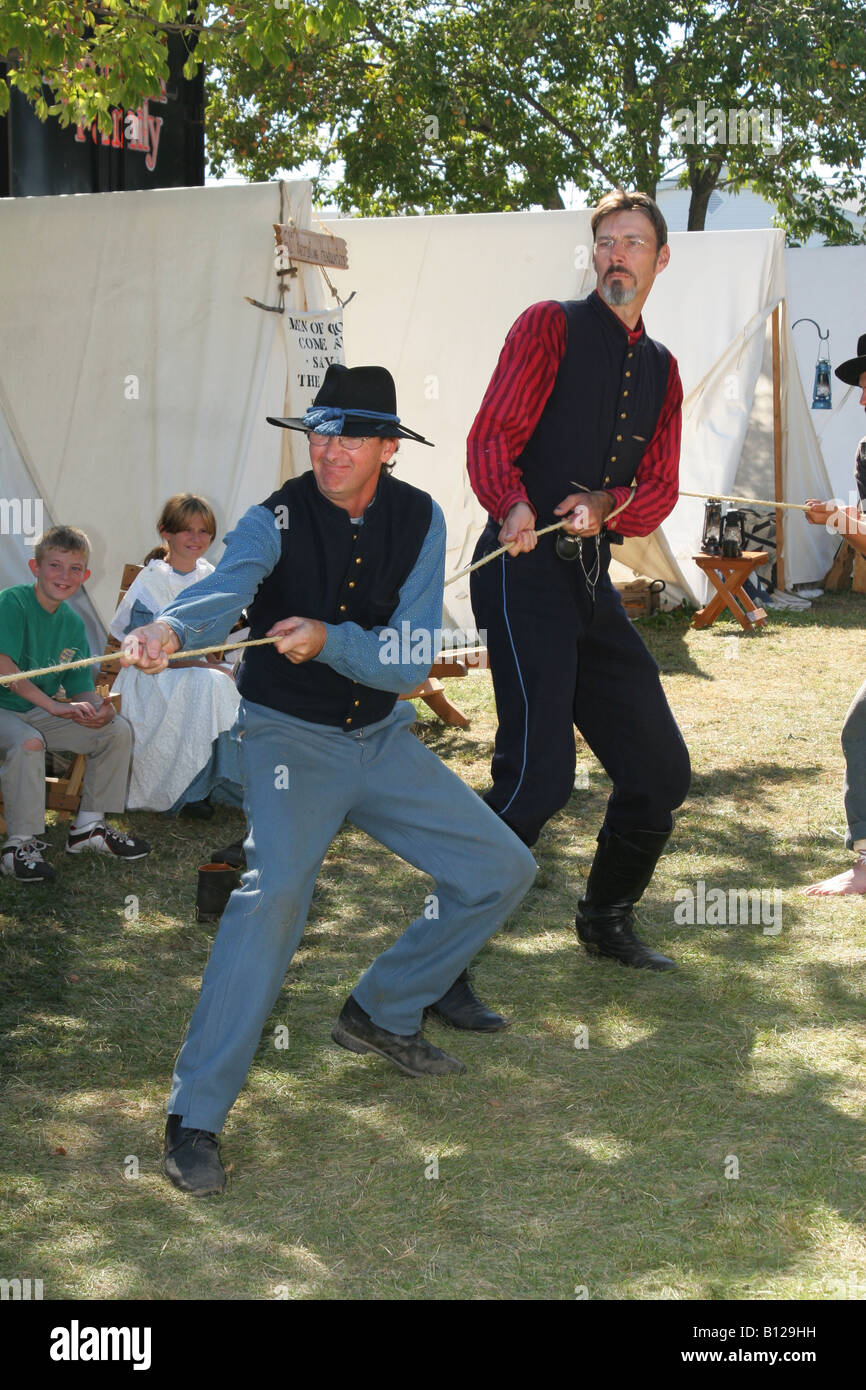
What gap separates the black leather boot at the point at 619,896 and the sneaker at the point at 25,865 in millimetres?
2058

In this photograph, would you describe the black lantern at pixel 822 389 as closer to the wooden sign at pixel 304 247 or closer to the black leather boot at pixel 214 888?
the wooden sign at pixel 304 247

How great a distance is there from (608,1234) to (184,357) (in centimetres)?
632

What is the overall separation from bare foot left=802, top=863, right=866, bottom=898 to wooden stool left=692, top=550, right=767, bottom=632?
20.0 feet

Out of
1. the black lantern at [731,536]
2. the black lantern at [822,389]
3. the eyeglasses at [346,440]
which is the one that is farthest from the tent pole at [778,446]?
the eyeglasses at [346,440]

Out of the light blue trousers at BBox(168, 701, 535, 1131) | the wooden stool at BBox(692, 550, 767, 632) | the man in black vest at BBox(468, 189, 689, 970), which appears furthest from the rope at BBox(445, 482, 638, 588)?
the wooden stool at BBox(692, 550, 767, 632)

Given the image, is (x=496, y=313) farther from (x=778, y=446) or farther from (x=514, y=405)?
(x=514, y=405)

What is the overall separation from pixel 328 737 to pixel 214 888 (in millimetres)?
1737

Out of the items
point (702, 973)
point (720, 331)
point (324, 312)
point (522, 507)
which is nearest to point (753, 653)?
point (720, 331)

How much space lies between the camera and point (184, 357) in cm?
828

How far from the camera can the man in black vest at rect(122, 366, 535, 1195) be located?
316cm

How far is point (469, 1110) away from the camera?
3.65 meters

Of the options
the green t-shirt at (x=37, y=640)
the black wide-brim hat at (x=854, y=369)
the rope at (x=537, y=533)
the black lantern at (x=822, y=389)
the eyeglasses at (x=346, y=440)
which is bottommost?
the green t-shirt at (x=37, y=640)

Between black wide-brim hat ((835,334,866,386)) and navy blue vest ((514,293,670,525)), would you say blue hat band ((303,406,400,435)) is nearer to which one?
navy blue vest ((514,293,670,525))

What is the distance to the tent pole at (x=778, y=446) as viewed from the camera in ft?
39.6
